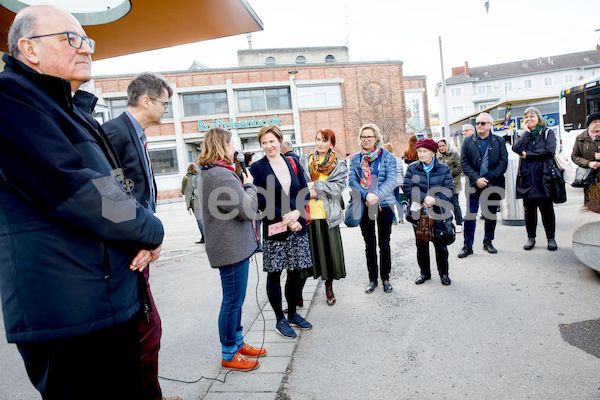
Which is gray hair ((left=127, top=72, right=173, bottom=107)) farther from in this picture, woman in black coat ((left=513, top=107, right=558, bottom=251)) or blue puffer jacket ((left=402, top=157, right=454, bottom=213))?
Result: woman in black coat ((left=513, top=107, right=558, bottom=251))

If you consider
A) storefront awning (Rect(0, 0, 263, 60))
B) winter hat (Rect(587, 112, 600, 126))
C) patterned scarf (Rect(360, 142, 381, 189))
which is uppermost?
storefront awning (Rect(0, 0, 263, 60))

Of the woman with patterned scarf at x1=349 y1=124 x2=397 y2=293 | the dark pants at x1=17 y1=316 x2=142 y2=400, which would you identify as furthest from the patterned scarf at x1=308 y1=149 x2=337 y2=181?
the dark pants at x1=17 y1=316 x2=142 y2=400

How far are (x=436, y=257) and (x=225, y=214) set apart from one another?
3.10m

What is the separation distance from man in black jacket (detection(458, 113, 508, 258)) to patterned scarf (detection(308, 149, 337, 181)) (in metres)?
2.85

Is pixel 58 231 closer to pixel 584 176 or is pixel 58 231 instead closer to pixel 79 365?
pixel 79 365

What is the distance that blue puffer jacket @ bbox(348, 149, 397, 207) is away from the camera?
176 inches

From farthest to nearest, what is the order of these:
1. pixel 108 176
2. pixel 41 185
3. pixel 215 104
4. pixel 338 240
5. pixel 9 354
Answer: pixel 215 104 → pixel 338 240 → pixel 9 354 → pixel 108 176 → pixel 41 185

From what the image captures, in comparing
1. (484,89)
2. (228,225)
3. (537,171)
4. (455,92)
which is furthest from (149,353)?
(484,89)

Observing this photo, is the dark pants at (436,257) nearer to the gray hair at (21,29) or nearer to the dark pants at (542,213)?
the dark pants at (542,213)

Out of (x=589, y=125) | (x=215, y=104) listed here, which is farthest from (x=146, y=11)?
(x=215, y=104)

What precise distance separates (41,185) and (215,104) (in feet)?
95.3

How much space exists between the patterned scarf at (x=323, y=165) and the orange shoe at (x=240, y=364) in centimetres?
223

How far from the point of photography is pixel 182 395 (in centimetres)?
267

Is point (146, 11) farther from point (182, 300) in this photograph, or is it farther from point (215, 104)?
point (215, 104)
